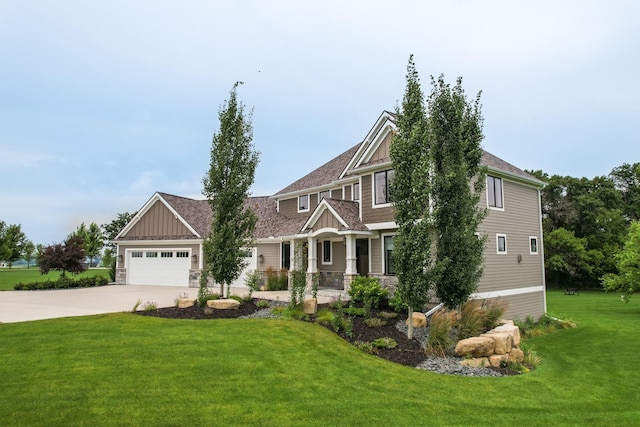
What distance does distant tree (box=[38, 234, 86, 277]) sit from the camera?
2372 centimetres

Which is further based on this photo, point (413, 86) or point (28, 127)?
point (28, 127)

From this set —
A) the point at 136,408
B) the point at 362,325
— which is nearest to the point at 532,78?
the point at 362,325

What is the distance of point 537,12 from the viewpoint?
43.6 ft

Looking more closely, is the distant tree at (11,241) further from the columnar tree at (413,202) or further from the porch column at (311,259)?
the columnar tree at (413,202)

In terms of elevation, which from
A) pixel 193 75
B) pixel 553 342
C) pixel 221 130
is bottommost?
pixel 553 342

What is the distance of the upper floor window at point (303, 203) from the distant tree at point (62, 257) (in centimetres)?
1365

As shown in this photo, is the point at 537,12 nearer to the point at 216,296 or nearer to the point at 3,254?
the point at 216,296

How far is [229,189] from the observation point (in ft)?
45.9

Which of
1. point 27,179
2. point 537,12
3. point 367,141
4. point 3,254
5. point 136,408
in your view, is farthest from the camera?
point 3,254

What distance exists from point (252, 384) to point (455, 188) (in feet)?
24.9

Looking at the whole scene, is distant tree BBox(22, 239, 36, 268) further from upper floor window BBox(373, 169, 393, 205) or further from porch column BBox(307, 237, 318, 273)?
upper floor window BBox(373, 169, 393, 205)

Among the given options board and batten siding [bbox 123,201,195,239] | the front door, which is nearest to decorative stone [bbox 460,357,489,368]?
the front door

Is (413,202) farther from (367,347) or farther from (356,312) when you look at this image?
(356,312)

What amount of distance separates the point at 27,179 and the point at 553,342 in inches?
832
